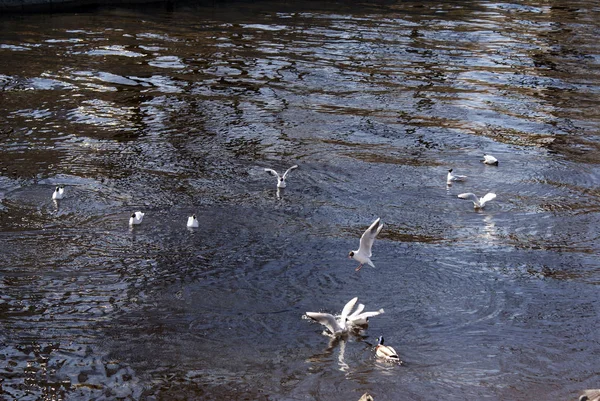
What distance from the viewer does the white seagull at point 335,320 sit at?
30.8ft

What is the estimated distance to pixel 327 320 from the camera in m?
9.45

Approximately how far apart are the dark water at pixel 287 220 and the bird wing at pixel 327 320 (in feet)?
0.65

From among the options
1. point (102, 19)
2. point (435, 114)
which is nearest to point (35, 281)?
point (435, 114)

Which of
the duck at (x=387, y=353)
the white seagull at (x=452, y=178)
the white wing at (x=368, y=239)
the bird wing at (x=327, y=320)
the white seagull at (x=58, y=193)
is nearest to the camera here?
the duck at (x=387, y=353)

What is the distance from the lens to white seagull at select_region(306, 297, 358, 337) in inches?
369

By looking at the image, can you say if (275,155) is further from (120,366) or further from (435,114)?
(120,366)

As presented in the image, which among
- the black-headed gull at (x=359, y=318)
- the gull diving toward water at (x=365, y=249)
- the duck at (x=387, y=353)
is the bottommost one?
the duck at (x=387, y=353)

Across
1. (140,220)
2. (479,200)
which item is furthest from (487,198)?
(140,220)

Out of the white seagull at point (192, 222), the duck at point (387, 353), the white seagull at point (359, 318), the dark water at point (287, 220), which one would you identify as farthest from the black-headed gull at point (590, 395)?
the white seagull at point (192, 222)

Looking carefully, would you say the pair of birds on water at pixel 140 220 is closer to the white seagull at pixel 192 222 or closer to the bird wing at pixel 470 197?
the white seagull at pixel 192 222

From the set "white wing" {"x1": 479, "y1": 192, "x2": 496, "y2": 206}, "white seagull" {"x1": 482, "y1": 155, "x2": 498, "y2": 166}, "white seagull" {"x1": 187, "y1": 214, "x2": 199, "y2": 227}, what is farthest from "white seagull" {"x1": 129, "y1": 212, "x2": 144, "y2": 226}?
"white seagull" {"x1": 482, "y1": 155, "x2": 498, "y2": 166}

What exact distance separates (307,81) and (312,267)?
9866 mm

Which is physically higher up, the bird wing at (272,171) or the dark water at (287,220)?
the bird wing at (272,171)

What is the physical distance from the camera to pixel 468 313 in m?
10.3
